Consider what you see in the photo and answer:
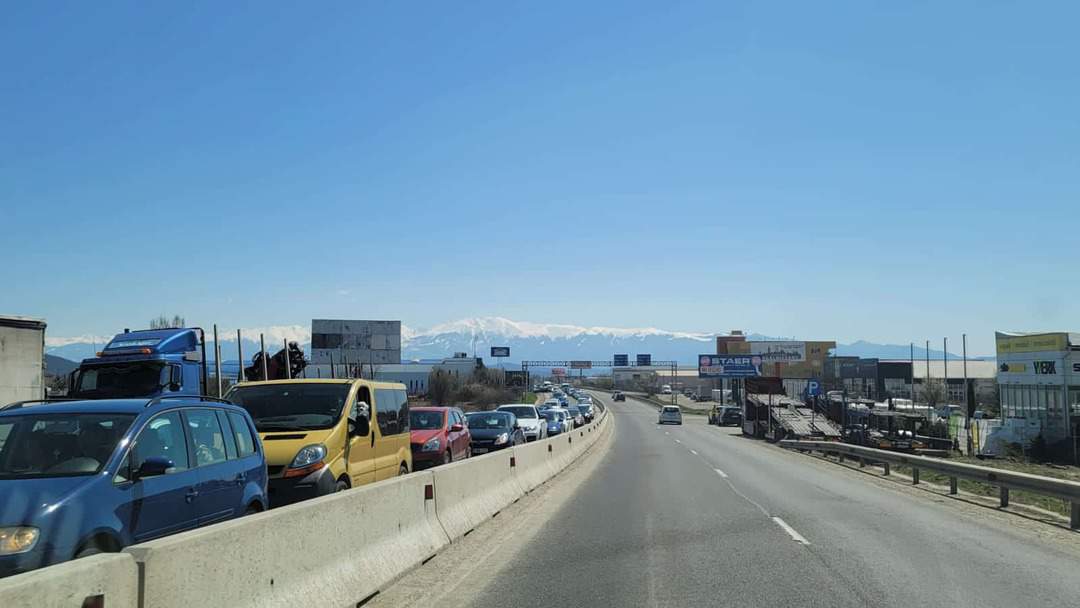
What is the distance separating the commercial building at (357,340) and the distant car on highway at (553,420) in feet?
98.6

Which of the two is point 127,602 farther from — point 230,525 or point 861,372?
point 861,372

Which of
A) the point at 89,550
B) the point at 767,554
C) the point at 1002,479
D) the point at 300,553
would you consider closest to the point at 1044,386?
the point at 1002,479

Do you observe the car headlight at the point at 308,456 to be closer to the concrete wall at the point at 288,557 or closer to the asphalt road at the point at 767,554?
the concrete wall at the point at 288,557

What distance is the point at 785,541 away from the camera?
35.1ft

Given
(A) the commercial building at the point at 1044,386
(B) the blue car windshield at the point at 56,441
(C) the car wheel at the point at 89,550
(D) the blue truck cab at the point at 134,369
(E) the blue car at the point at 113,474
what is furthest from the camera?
(A) the commercial building at the point at 1044,386

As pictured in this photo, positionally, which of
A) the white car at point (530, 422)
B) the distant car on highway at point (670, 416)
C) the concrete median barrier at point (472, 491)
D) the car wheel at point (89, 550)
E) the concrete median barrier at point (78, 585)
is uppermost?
the concrete median barrier at point (78, 585)

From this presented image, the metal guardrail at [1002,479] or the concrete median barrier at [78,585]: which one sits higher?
the concrete median barrier at [78,585]

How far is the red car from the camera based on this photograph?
17.9m

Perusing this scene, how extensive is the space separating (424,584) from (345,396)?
13.2 ft

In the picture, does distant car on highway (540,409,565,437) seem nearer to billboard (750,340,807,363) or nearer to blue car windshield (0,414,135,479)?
blue car windshield (0,414,135,479)

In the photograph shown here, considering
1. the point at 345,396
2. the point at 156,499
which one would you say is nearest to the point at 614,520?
the point at 345,396

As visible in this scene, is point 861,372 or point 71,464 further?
point 861,372

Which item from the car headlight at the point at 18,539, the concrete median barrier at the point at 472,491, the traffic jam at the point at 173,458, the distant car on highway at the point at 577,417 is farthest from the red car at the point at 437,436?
the distant car on highway at the point at 577,417

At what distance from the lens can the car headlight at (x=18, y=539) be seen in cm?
537
